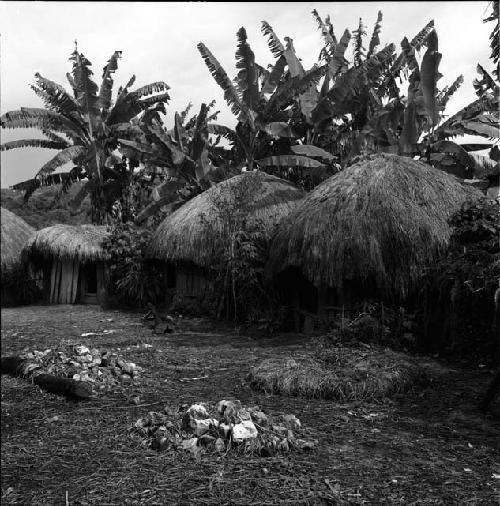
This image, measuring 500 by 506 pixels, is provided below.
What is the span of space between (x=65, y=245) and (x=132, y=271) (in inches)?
63.0

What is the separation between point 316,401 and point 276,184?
6.25m

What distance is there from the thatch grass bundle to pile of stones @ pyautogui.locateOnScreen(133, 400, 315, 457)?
102 centimetres

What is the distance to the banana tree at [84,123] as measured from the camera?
35.6 feet

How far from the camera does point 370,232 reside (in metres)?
6.49

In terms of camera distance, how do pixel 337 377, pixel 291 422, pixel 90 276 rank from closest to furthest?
1. pixel 291 422
2. pixel 337 377
3. pixel 90 276

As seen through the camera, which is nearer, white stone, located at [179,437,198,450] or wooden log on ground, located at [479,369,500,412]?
white stone, located at [179,437,198,450]

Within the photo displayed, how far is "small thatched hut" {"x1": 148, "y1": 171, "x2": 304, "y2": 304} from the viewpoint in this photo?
9211mm

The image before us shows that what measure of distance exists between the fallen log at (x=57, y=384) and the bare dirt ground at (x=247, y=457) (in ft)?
0.23

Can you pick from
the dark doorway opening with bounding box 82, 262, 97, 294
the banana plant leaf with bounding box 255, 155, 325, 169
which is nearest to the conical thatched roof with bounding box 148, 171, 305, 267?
the banana plant leaf with bounding box 255, 155, 325, 169

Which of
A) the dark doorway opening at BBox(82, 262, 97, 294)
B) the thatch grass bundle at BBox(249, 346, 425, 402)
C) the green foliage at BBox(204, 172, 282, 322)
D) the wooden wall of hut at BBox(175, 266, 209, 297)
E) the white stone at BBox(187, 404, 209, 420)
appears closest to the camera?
the white stone at BBox(187, 404, 209, 420)

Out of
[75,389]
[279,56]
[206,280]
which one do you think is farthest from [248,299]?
[279,56]

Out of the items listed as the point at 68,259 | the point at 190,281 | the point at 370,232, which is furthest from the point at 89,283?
the point at 370,232

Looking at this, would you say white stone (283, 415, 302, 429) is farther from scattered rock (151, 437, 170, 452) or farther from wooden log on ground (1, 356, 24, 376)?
wooden log on ground (1, 356, 24, 376)

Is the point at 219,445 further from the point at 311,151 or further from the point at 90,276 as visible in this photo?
the point at 90,276
